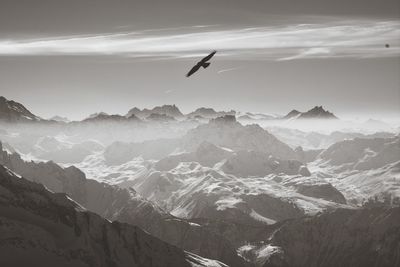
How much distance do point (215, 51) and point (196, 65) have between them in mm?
5739

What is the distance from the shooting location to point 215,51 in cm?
18200

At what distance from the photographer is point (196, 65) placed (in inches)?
Answer: 7234
